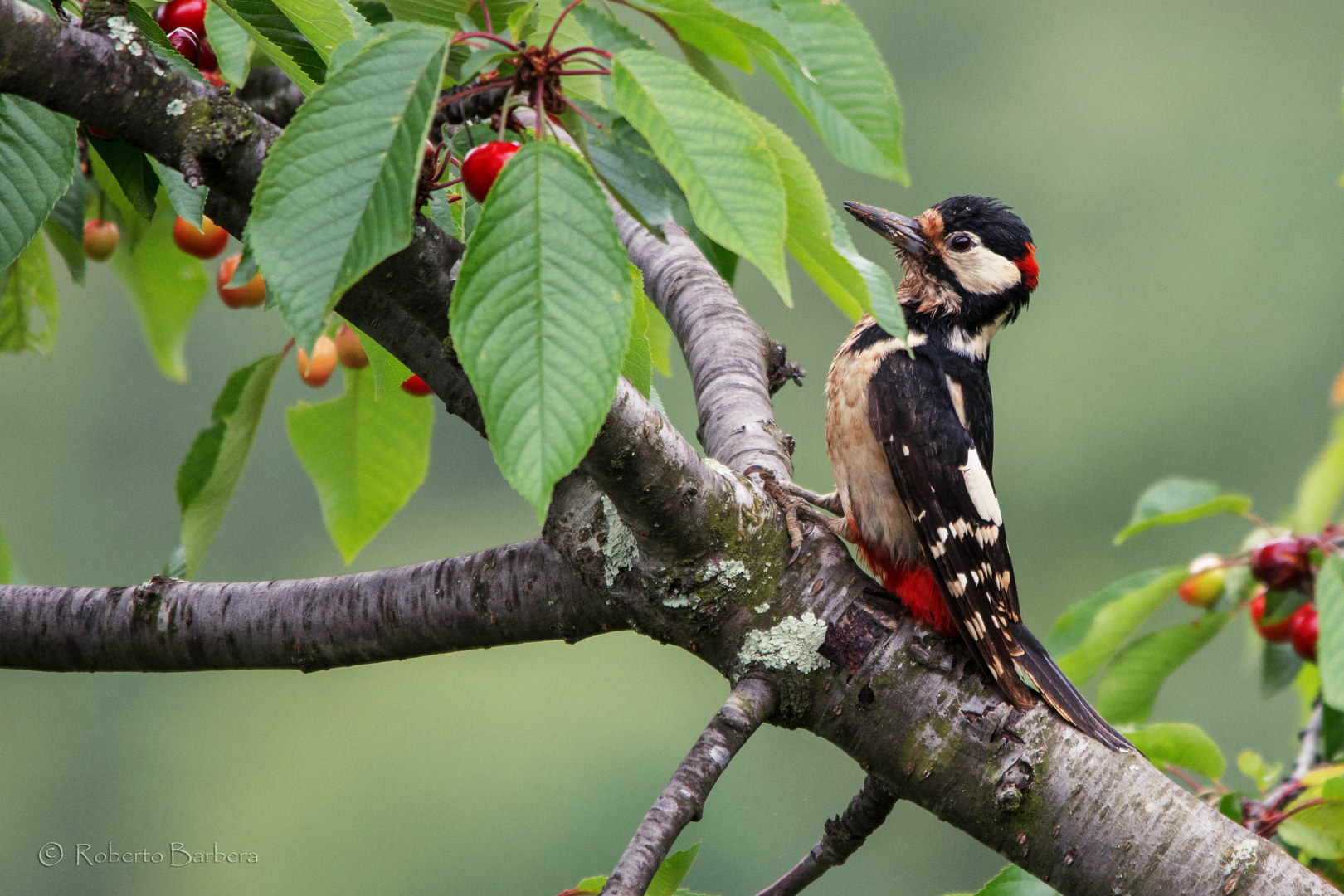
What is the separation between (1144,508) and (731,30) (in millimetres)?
1539

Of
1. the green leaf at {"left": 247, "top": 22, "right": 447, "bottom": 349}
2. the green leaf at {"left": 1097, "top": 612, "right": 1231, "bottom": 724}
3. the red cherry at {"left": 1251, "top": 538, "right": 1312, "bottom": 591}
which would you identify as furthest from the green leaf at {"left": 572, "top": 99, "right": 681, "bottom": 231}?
the red cherry at {"left": 1251, "top": 538, "right": 1312, "bottom": 591}

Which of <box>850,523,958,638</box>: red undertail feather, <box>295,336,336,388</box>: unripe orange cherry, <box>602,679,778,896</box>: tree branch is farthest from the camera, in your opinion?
<box>295,336,336,388</box>: unripe orange cherry

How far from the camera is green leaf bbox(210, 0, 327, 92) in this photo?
0.79 metres

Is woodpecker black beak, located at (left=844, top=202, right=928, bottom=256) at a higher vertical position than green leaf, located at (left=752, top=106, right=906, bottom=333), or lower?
higher

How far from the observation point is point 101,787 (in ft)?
50.5

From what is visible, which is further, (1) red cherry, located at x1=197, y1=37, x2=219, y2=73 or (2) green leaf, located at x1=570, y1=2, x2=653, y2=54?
(1) red cherry, located at x1=197, y1=37, x2=219, y2=73

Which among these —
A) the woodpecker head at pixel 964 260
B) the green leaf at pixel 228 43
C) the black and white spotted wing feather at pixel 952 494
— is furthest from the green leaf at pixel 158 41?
the woodpecker head at pixel 964 260

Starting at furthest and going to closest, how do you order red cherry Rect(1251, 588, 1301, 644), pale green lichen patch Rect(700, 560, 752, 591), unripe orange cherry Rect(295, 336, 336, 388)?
red cherry Rect(1251, 588, 1301, 644) < unripe orange cherry Rect(295, 336, 336, 388) < pale green lichen patch Rect(700, 560, 752, 591)

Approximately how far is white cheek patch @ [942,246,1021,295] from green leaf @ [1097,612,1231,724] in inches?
24.8

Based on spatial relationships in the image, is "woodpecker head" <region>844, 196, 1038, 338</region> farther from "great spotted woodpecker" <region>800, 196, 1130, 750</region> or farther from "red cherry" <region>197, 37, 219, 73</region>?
"red cherry" <region>197, 37, 219, 73</region>

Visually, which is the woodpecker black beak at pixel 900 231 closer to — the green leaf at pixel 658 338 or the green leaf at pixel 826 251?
the green leaf at pixel 658 338

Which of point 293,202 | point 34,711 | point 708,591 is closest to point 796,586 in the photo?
point 708,591

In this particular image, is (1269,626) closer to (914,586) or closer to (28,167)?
(914,586)

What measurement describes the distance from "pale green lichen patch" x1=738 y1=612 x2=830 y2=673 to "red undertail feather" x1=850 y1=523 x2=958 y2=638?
0.14m
